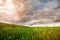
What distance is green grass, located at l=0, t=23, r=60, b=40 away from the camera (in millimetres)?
1850

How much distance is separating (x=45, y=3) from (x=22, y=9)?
0.24 meters

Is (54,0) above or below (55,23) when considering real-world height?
above

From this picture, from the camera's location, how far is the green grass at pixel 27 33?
185cm

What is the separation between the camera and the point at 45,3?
1.98 metres

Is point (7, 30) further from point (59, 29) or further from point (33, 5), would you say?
point (59, 29)

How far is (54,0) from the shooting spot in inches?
78.0

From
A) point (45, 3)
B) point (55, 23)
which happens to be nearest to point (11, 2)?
point (45, 3)

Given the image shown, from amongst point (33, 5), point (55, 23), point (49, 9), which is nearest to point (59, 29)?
point (55, 23)

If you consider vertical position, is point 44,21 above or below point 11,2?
below

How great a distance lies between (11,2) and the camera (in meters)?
1.97

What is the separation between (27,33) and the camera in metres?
1.87

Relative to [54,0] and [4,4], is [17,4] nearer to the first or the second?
[4,4]

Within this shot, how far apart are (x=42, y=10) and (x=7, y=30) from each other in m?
0.41

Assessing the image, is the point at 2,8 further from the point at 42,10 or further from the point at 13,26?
the point at 42,10
